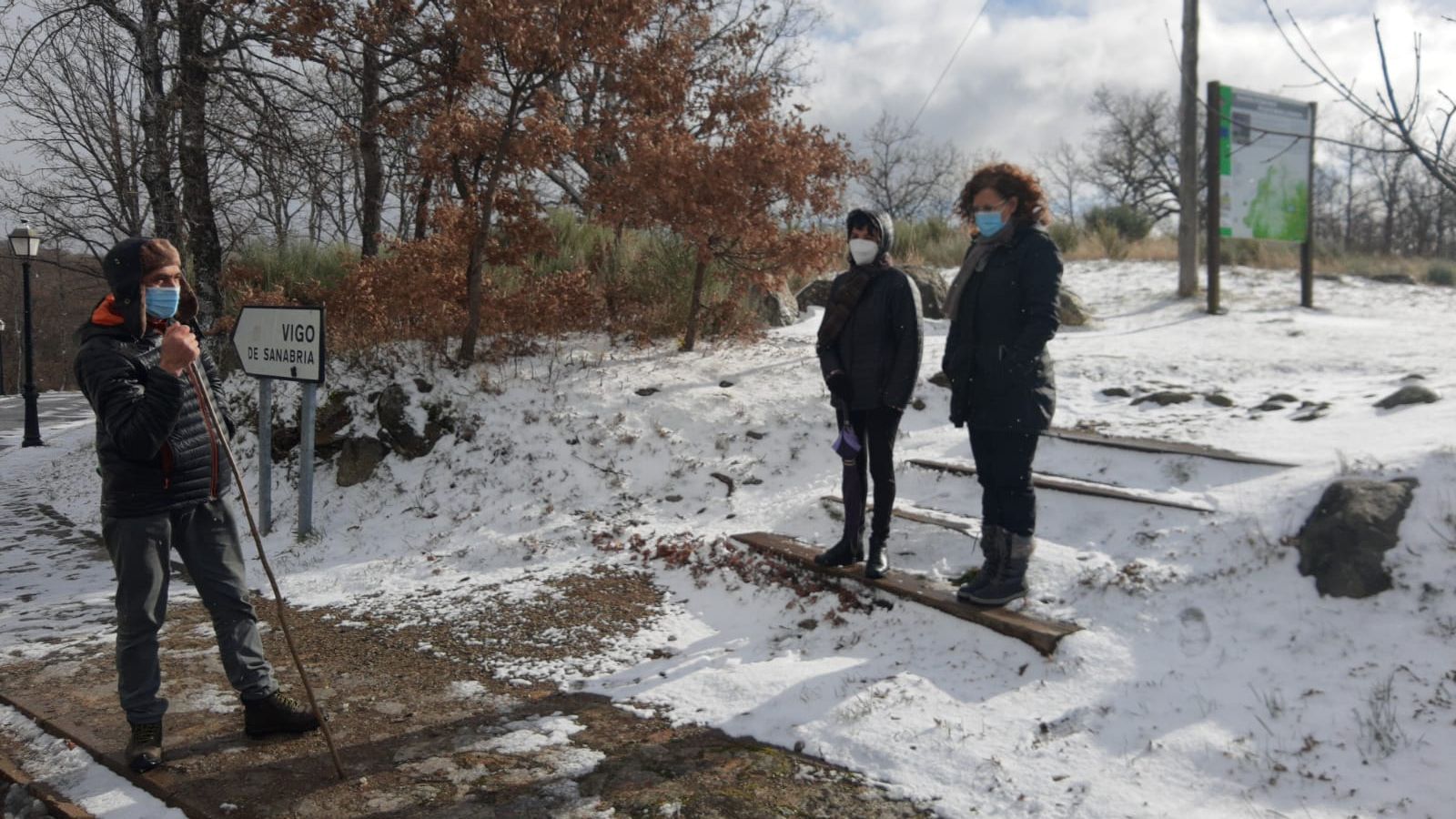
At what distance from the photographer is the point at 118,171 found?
15.4m

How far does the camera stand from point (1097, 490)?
17.8 feet

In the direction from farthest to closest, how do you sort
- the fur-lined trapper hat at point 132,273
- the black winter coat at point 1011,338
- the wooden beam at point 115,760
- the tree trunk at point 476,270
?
the tree trunk at point 476,270 < the black winter coat at point 1011,338 < the fur-lined trapper hat at point 132,273 < the wooden beam at point 115,760

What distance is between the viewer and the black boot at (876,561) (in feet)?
16.1

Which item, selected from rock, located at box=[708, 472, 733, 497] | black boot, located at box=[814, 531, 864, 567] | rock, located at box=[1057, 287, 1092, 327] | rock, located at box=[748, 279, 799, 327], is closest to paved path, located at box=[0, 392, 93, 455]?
rock, located at box=[748, 279, 799, 327]

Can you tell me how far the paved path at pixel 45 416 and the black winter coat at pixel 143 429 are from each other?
15.0m

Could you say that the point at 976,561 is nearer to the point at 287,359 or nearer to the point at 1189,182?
the point at 287,359

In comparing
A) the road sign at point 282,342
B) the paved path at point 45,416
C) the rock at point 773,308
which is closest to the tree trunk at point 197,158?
the road sign at point 282,342

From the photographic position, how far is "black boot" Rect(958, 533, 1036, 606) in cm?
441

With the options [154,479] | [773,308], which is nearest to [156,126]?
[773,308]

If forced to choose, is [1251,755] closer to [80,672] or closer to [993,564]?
[993,564]

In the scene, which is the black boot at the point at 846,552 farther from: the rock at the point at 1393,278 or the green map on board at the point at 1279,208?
the rock at the point at 1393,278

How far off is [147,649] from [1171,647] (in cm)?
406

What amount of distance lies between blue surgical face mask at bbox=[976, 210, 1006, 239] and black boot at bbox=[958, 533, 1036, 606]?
1.46 meters

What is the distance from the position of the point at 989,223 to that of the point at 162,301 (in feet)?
11.7
